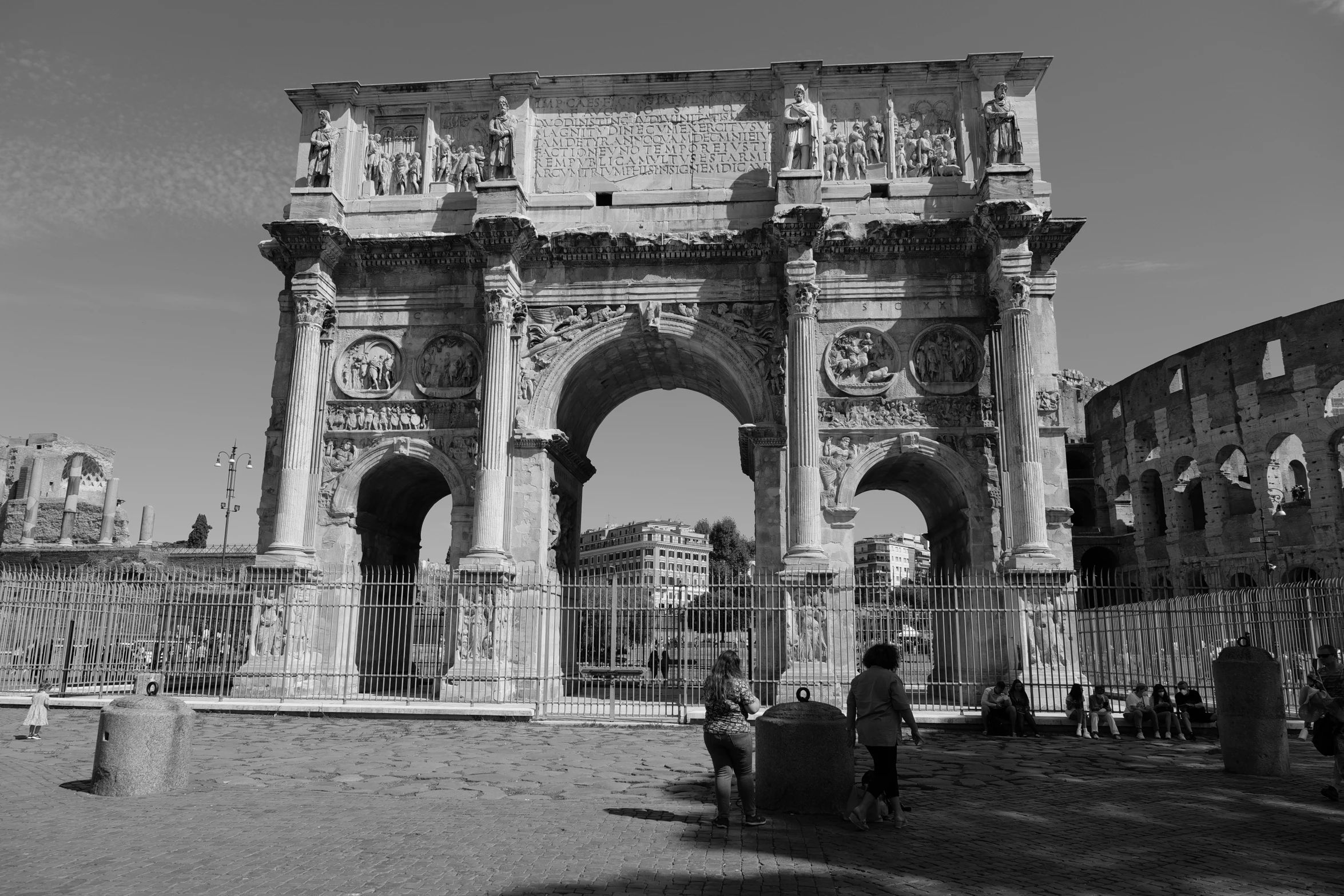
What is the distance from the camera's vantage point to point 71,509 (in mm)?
54000

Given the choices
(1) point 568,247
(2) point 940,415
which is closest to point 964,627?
(2) point 940,415

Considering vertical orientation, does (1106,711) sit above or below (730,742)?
below

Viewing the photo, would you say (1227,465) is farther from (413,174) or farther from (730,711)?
(730,711)

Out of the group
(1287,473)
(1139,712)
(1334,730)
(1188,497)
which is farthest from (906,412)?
(1287,473)

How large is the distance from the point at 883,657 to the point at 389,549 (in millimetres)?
16187

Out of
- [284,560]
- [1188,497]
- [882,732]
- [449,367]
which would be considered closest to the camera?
[882,732]

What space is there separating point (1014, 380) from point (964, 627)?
464 cm

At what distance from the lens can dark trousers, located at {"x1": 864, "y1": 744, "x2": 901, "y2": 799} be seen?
6797 mm

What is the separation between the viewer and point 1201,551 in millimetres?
36031

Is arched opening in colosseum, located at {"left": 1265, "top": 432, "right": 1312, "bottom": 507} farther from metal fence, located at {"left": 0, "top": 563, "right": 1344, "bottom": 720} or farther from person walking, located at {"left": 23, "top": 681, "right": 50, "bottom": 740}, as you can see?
person walking, located at {"left": 23, "top": 681, "right": 50, "bottom": 740}

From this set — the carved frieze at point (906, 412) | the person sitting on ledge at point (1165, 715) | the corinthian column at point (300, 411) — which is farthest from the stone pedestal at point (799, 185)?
the person sitting on ledge at point (1165, 715)

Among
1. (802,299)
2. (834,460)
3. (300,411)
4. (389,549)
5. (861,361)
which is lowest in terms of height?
(389,549)

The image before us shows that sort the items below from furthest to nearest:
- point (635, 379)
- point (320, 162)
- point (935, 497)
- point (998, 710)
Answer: point (635, 379), point (935, 497), point (320, 162), point (998, 710)

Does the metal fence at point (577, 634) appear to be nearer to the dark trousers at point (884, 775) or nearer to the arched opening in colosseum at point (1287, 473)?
the dark trousers at point (884, 775)
